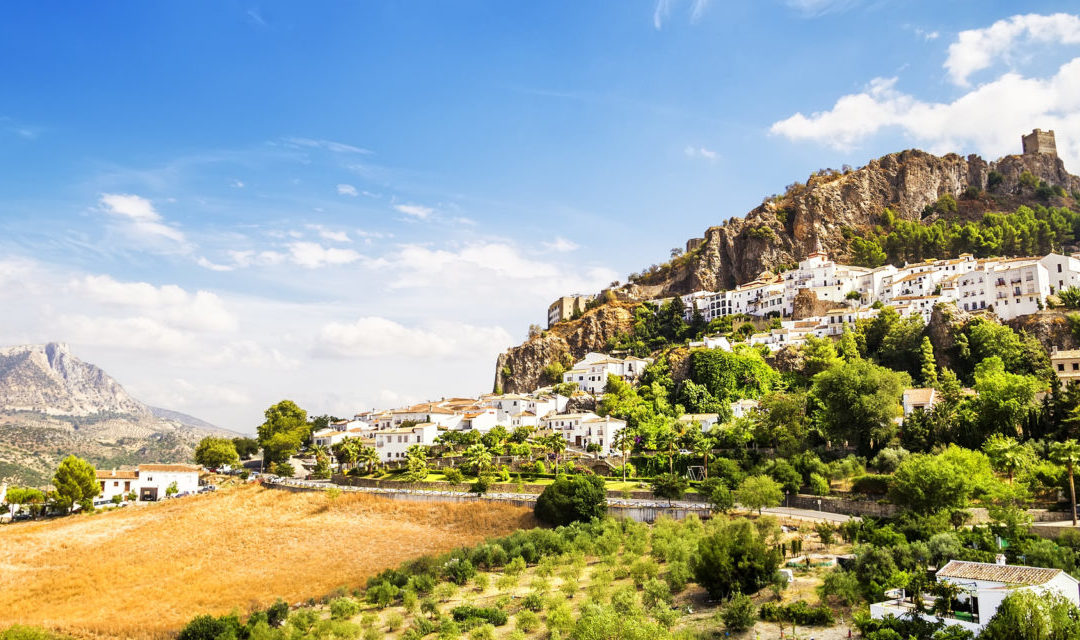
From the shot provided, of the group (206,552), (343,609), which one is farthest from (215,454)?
(343,609)

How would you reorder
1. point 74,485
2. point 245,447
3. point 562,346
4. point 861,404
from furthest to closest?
point 562,346
point 245,447
point 74,485
point 861,404

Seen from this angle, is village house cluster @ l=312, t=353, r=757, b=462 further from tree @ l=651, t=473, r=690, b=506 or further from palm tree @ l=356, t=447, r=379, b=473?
tree @ l=651, t=473, r=690, b=506

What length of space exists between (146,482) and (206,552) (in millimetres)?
31789

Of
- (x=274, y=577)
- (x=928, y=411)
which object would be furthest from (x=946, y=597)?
(x=274, y=577)

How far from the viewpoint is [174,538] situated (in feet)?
186

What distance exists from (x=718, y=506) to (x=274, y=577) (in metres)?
28.6

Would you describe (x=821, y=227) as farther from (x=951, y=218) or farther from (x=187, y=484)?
(x=187, y=484)

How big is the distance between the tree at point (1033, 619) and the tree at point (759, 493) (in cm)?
2135

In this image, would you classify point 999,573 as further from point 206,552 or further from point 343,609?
point 206,552

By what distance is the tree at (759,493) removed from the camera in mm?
47562

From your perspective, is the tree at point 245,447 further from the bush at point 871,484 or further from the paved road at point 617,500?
the bush at point 871,484

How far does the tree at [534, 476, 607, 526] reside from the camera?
52.7 m

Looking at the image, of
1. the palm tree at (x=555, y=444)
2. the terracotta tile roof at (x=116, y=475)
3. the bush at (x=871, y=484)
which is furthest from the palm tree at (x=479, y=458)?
the terracotta tile roof at (x=116, y=475)

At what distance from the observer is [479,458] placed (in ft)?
222
